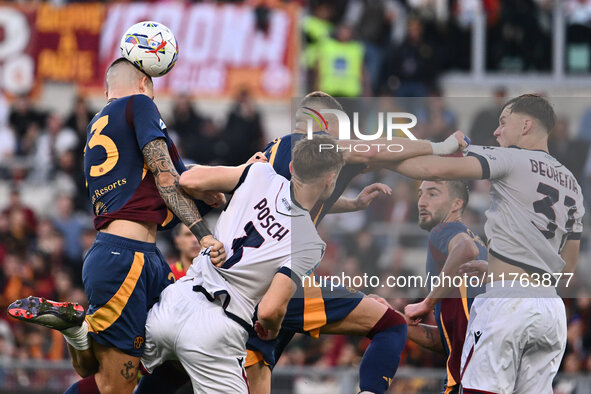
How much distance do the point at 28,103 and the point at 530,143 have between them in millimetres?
12283

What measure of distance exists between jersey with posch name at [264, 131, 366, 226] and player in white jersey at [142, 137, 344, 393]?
468 mm

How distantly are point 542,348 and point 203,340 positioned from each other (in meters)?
2.28

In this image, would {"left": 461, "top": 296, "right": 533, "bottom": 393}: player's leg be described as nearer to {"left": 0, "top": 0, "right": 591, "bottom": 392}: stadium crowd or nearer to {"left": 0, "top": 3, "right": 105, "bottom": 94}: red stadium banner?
{"left": 0, "top": 0, "right": 591, "bottom": 392}: stadium crowd

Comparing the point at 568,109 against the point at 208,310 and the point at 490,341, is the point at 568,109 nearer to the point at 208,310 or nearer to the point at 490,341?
the point at 490,341

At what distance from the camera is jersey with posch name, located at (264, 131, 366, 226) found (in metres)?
7.09

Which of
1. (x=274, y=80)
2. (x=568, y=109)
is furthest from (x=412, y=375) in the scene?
(x=274, y=80)

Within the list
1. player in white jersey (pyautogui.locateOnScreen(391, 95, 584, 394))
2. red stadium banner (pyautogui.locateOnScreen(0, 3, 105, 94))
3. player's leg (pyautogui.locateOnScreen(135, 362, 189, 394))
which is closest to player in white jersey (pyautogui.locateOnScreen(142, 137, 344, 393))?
player's leg (pyautogui.locateOnScreen(135, 362, 189, 394))

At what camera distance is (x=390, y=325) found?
281 inches

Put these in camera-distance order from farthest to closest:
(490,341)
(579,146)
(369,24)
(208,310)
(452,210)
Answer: (369,24), (579,146), (452,210), (490,341), (208,310)

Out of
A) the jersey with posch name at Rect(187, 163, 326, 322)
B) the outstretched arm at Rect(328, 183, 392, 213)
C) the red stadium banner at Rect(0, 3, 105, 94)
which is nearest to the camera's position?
the jersey with posch name at Rect(187, 163, 326, 322)

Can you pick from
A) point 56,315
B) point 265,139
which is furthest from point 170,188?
point 265,139

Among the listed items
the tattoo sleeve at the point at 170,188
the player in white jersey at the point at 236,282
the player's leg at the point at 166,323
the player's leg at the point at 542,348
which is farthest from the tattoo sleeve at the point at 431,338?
the tattoo sleeve at the point at 170,188

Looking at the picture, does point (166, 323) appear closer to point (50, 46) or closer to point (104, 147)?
point (104, 147)

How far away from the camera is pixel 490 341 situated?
6809mm
